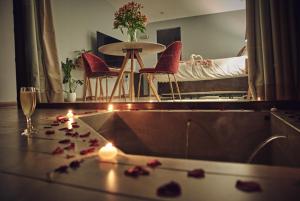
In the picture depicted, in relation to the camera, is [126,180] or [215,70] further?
[215,70]

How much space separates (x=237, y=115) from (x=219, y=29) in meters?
7.10

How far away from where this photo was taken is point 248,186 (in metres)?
0.38

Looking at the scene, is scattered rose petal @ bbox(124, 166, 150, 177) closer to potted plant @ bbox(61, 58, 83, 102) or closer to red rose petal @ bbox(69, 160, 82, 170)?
red rose petal @ bbox(69, 160, 82, 170)

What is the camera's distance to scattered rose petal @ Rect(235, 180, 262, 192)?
377 mm

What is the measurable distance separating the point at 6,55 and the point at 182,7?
5.04m

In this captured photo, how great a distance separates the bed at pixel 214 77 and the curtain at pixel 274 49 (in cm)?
273

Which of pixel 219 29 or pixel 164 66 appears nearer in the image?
pixel 164 66

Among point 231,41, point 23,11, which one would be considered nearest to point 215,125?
point 23,11

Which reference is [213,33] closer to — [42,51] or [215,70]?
[215,70]

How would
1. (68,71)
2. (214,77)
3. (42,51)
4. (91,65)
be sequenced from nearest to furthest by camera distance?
(42,51) → (91,65) → (68,71) → (214,77)

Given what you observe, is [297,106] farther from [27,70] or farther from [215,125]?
[27,70]

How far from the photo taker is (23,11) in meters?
2.69

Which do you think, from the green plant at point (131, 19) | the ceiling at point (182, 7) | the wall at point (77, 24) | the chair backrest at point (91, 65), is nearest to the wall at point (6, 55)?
the wall at point (77, 24)

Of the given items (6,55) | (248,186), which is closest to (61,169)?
(248,186)
